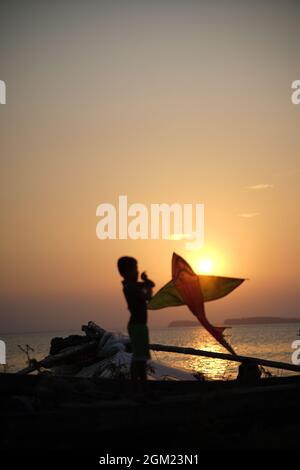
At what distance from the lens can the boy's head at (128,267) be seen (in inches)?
268

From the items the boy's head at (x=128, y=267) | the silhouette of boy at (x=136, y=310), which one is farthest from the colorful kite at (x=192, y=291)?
the boy's head at (x=128, y=267)

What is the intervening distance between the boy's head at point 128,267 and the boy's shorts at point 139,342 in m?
0.62

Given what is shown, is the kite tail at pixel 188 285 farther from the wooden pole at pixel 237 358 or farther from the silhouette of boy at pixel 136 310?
the silhouette of boy at pixel 136 310

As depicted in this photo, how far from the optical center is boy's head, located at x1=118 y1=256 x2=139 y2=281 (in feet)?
22.3

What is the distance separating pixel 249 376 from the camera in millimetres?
9094

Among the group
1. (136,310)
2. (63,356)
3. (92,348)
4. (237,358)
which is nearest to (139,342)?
(136,310)

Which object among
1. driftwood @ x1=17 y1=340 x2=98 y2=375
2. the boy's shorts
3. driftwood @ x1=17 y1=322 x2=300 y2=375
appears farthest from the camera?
driftwood @ x1=17 y1=340 x2=98 y2=375

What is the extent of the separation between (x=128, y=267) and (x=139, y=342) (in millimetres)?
974

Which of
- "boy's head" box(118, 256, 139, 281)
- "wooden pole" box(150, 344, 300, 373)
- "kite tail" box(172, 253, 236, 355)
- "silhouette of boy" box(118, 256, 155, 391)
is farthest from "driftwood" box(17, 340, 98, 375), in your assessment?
"boy's head" box(118, 256, 139, 281)

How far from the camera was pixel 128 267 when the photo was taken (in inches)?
268

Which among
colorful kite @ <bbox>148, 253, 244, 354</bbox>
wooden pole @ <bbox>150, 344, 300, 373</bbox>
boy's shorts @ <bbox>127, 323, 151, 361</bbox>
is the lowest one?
wooden pole @ <bbox>150, 344, 300, 373</bbox>

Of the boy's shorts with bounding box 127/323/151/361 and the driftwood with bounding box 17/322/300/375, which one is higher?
the boy's shorts with bounding box 127/323/151/361

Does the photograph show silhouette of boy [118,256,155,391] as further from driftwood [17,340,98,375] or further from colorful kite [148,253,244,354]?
driftwood [17,340,98,375]

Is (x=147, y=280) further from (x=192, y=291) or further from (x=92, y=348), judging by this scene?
(x=92, y=348)
